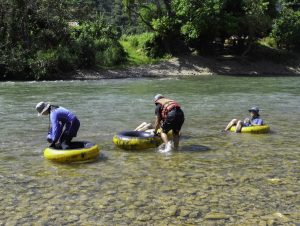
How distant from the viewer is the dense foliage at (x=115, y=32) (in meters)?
41.7

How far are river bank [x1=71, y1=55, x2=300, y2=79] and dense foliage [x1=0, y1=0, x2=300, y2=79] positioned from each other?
71.5 inches

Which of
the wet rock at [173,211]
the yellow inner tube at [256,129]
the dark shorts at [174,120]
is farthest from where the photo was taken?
the yellow inner tube at [256,129]

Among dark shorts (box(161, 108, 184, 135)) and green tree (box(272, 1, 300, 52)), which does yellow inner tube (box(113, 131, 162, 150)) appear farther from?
green tree (box(272, 1, 300, 52))

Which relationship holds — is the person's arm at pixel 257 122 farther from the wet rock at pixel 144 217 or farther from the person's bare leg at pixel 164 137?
the wet rock at pixel 144 217

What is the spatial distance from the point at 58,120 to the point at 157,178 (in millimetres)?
3096

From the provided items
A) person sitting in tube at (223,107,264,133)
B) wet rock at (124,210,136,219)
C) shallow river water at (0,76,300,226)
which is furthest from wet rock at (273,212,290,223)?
person sitting in tube at (223,107,264,133)

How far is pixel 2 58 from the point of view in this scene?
131ft

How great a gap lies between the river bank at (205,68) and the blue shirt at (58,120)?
1216 inches

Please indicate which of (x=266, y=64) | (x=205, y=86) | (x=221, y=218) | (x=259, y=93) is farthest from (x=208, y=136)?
(x=266, y=64)

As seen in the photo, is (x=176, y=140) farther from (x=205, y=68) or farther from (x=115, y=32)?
(x=115, y=32)

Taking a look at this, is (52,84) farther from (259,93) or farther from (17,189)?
(17,189)

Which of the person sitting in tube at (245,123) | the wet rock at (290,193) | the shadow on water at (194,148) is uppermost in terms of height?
the person sitting in tube at (245,123)

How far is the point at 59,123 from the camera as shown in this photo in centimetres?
1151

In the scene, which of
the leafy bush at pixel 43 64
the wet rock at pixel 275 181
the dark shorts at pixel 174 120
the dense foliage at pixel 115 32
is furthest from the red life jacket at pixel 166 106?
the dense foliage at pixel 115 32
